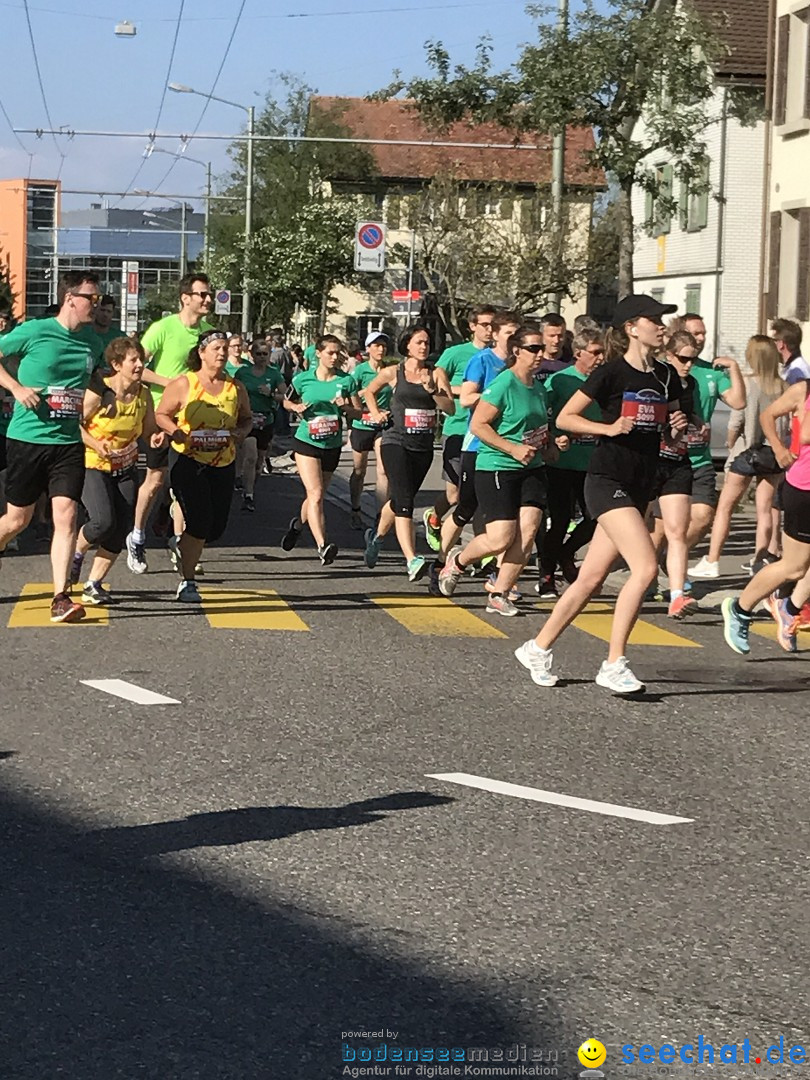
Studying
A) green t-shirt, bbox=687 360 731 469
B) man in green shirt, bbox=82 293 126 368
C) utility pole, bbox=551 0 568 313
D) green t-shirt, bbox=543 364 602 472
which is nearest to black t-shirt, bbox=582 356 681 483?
green t-shirt, bbox=543 364 602 472

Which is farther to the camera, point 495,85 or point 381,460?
point 495,85

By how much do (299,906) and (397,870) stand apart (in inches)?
21.9

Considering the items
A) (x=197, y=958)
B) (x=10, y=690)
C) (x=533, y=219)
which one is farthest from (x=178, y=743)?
(x=533, y=219)

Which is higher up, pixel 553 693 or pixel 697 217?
pixel 697 217

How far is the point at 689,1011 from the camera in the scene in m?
4.95

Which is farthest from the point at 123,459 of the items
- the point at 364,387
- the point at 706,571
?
the point at 364,387

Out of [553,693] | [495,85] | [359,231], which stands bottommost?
Result: [553,693]

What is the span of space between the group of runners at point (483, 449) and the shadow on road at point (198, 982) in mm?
4497

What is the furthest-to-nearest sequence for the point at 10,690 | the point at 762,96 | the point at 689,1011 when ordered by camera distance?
1. the point at 762,96
2. the point at 10,690
3. the point at 689,1011

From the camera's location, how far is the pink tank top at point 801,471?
1127 centimetres

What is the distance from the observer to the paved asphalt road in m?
4.82

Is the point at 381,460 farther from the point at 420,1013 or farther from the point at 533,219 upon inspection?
the point at 533,219

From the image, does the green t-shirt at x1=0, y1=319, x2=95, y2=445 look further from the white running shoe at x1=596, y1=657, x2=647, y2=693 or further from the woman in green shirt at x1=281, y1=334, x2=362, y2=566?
the woman in green shirt at x1=281, y1=334, x2=362, y2=566

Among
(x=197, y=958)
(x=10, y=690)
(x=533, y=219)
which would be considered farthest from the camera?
(x=533, y=219)
